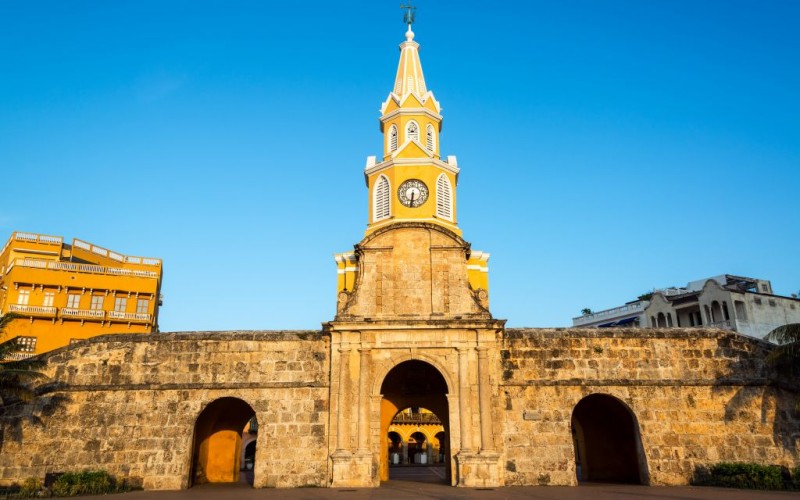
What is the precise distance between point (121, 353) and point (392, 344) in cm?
1028

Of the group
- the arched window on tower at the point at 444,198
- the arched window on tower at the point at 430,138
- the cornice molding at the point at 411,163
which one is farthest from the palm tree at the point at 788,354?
the arched window on tower at the point at 430,138

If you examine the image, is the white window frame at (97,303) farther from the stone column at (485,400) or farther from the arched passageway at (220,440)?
the stone column at (485,400)

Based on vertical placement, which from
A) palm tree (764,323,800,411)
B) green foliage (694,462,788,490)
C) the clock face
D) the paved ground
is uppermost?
the clock face

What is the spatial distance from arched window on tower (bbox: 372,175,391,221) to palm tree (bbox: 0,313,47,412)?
1682cm

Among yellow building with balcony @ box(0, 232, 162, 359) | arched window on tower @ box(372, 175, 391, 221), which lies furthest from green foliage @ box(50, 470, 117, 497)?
yellow building with balcony @ box(0, 232, 162, 359)

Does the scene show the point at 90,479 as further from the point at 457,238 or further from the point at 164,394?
the point at 457,238

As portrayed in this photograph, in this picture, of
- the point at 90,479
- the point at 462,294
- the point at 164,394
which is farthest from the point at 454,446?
the point at 90,479

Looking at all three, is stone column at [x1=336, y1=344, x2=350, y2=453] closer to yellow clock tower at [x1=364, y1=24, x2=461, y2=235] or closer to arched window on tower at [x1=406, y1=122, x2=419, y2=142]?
yellow clock tower at [x1=364, y1=24, x2=461, y2=235]

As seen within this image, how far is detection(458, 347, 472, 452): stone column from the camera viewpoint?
20.4 meters

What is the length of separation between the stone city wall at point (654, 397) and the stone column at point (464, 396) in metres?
1.18

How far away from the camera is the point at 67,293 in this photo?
42.7m

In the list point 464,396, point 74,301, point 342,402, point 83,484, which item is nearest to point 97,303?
point 74,301

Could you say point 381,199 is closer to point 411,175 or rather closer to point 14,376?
point 411,175

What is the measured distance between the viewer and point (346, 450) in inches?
798
